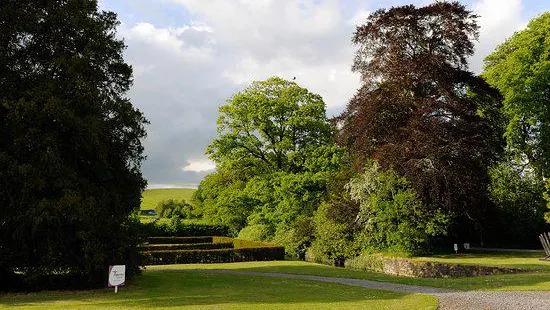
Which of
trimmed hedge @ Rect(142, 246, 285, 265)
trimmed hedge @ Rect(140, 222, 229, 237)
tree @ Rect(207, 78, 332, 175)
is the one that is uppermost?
tree @ Rect(207, 78, 332, 175)

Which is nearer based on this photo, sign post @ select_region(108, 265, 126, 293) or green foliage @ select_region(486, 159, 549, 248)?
sign post @ select_region(108, 265, 126, 293)

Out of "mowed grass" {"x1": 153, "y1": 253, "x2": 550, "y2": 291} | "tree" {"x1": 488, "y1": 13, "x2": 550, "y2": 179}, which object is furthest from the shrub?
"tree" {"x1": 488, "y1": 13, "x2": 550, "y2": 179}

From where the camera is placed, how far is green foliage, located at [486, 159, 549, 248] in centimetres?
3438

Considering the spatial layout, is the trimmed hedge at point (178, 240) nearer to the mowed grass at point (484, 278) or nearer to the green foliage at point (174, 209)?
the mowed grass at point (484, 278)

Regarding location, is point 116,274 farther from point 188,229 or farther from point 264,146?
→ point 188,229

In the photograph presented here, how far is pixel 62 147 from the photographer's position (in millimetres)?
17641

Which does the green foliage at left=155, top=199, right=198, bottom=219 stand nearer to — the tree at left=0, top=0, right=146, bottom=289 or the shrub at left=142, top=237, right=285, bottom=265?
the shrub at left=142, top=237, right=285, bottom=265

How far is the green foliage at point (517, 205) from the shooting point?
113ft

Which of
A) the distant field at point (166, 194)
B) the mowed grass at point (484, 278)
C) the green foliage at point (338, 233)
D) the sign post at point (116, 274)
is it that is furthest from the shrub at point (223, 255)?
the distant field at point (166, 194)

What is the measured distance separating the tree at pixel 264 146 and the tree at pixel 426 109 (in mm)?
9090

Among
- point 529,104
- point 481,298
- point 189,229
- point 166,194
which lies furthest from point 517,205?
point 166,194

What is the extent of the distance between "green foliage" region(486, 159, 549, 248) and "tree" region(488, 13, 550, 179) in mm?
987

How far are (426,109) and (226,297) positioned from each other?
16.5m

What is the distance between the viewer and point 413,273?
23969 millimetres
